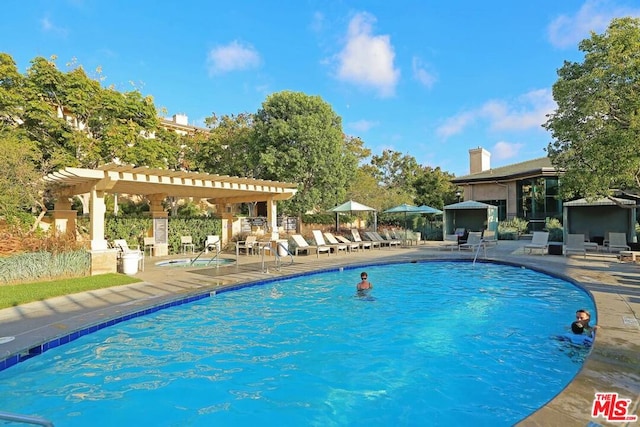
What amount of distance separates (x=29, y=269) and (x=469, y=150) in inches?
1213

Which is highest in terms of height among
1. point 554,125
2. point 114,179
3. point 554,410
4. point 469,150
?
point 469,150

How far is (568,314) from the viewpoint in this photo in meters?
7.47

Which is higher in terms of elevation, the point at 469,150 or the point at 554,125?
the point at 469,150

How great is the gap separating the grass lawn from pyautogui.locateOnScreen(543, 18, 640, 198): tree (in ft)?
44.2

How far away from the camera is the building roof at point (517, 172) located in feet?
78.1

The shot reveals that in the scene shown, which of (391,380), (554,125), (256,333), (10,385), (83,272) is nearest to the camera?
(10,385)

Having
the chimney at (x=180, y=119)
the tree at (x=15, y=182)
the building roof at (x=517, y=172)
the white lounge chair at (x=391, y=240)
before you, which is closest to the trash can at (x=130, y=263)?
the tree at (x=15, y=182)

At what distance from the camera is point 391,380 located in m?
5.07

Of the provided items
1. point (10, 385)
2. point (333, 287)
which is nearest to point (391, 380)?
point (10, 385)

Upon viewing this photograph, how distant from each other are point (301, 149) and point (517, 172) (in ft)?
49.2

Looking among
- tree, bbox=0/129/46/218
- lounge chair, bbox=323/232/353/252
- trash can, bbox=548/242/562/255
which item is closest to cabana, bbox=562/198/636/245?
trash can, bbox=548/242/562/255

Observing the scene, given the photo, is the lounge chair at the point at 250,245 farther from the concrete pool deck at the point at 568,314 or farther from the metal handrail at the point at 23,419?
the metal handrail at the point at 23,419

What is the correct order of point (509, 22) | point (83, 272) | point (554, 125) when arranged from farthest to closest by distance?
point (509, 22) < point (554, 125) < point (83, 272)

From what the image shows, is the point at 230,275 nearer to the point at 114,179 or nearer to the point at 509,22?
the point at 114,179
